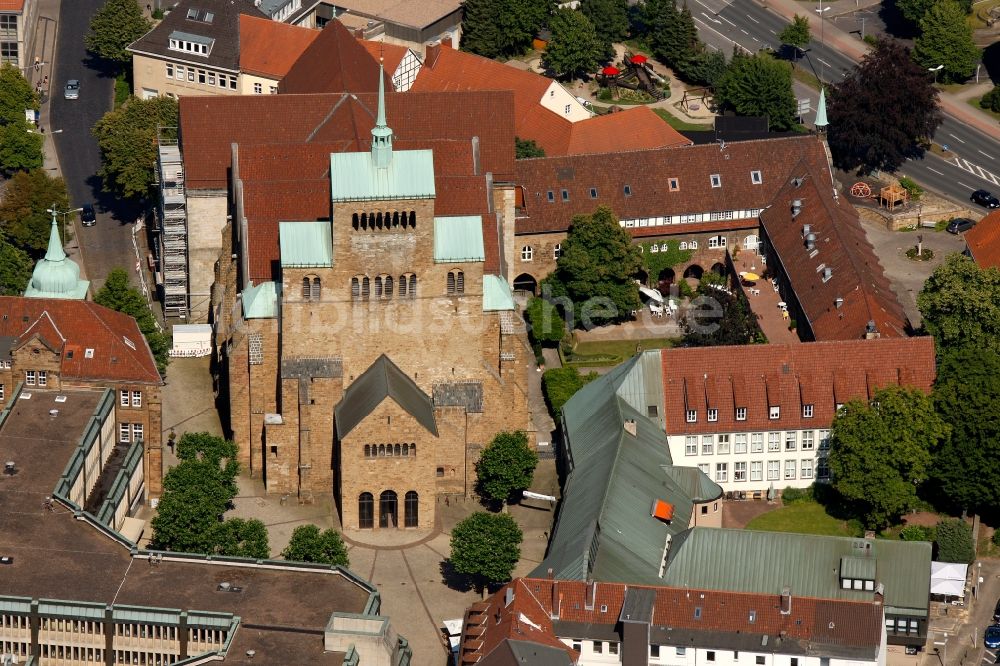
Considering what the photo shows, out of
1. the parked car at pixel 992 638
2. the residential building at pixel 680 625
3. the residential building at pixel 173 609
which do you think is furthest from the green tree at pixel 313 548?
the parked car at pixel 992 638

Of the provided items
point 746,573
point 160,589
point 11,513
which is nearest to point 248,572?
point 160,589

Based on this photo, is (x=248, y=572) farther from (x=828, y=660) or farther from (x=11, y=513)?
(x=828, y=660)

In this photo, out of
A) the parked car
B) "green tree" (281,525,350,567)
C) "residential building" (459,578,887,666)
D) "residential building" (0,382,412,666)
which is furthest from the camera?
the parked car

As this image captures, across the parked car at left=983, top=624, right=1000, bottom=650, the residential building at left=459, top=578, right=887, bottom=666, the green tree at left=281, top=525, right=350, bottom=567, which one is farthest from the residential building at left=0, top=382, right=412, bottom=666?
the parked car at left=983, top=624, right=1000, bottom=650

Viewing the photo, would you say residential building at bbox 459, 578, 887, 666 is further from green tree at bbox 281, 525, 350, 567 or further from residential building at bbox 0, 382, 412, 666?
green tree at bbox 281, 525, 350, 567

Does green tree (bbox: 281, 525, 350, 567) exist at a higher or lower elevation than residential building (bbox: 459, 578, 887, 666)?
lower

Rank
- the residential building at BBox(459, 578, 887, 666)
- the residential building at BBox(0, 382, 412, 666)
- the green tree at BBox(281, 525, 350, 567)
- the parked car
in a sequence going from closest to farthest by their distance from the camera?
the residential building at BBox(0, 382, 412, 666) → the residential building at BBox(459, 578, 887, 666) → the green tree at BBox(281, 525, 350, 567) → the parked car
